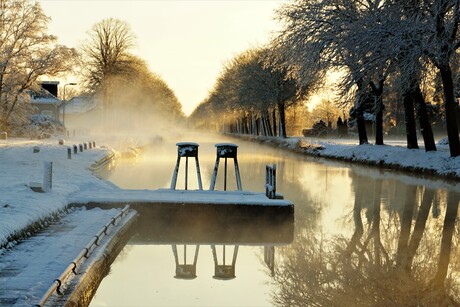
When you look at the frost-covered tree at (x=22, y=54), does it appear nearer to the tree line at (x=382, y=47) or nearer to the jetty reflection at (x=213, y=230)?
the tree line at (x=382, y=47)

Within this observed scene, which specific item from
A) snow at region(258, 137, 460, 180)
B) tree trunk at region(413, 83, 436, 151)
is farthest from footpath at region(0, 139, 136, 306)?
tree trunk at region(413, 83, 436, 151)

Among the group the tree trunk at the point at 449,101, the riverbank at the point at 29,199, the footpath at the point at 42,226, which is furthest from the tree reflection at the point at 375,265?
the tree trunk at the point at 449,101

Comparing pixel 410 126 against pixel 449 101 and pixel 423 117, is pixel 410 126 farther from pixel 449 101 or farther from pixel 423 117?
pixel 449 101

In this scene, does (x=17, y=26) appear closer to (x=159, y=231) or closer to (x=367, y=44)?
(x=367, y=44)

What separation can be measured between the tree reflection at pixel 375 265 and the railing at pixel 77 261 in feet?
9.42

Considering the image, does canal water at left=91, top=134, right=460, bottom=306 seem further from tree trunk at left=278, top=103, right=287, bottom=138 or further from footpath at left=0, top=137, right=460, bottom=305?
tree trunk at left=278, top=103, right=287, bottom=138

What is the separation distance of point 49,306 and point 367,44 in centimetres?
1874

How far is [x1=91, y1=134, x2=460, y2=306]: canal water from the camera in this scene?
305 inches

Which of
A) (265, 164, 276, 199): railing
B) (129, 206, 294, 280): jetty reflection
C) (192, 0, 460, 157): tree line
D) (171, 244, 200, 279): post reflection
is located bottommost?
(171, 244, 200, 279): post reflection

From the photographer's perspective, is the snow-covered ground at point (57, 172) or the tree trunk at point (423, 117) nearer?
the snow-covered ground at point (57, 172)

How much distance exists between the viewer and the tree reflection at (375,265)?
24.8 feet

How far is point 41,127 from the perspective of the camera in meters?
55.9

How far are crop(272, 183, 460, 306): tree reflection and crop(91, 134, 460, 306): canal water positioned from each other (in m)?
0.02

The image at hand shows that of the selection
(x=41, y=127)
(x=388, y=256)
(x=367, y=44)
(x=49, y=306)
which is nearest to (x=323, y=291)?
(x=388, y=256)
